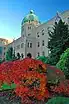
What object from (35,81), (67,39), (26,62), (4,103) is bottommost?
(4,103)

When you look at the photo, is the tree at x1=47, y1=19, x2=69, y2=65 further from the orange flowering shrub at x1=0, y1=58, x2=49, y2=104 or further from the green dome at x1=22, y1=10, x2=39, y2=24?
the green dome at x1=22, y1=10, x2=39, y2=24

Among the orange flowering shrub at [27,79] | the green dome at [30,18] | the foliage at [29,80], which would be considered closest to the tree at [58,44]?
the foliage at [29,80]

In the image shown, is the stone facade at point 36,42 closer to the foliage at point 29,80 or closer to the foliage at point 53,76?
the foliage at point 53,76

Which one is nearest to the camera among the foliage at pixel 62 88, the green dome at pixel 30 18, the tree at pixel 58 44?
the foliage at pixel 62 88

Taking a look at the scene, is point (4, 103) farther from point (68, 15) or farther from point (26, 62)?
point (68, 15)

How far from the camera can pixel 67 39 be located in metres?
35.2

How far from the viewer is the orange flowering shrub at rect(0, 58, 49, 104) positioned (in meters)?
15.3

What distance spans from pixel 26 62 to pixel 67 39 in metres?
20.3

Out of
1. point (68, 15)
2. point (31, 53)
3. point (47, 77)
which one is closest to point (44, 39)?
point (31, 53)

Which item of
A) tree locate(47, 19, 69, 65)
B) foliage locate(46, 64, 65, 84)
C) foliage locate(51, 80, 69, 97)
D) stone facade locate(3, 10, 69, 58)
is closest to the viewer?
foliage locate(51, 80, 69, 97)

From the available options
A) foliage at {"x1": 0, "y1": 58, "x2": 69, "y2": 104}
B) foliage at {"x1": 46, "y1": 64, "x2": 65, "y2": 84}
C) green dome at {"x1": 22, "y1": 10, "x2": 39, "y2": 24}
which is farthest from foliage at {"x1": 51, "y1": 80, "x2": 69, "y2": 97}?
green dome at {"x1": 22, "y1": 10, "x2": 39, "y2": 24}

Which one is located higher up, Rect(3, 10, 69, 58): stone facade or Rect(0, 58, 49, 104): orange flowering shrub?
Rect(3, 10, 69, 58): stone facade

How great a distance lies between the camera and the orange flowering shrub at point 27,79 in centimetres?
1533

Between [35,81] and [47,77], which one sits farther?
[47,77]
